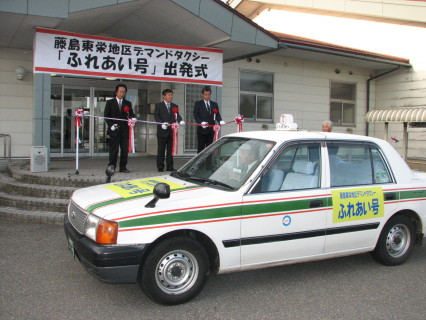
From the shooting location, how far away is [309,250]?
4.25 metres

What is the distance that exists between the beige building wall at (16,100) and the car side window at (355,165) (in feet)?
29.3

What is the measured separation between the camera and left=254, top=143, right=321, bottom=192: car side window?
13.6 ft

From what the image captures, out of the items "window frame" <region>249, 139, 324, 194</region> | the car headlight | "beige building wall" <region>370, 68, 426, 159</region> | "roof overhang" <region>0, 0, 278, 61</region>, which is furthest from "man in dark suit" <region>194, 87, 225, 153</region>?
"beige building wall" <region>370, 68, 426, 159</region>

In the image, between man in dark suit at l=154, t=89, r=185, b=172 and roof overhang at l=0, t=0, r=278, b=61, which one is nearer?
roof overhang at l=0, t=0, r=278, b=61

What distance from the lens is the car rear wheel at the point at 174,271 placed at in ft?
11.8

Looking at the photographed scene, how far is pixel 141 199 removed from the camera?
3842 millimetres

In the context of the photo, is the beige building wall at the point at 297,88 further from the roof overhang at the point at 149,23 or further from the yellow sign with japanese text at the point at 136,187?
the yellow sign with japanese text at the point at 136,187

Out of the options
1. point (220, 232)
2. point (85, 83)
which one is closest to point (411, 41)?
point (85, 83)

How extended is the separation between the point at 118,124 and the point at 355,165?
16.4 ft

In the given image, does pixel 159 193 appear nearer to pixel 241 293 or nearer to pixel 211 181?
pixel 211 181

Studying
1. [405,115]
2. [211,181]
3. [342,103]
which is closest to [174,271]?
[211,181]

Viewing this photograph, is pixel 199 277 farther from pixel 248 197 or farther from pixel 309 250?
pixel 309 250

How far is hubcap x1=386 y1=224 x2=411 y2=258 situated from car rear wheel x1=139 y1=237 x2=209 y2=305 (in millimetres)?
2426

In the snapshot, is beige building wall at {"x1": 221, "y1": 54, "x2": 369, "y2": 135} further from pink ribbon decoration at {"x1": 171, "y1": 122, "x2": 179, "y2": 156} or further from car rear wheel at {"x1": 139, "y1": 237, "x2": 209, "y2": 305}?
car rear wheel at {"x1": 139, "y1": 237, "x2": 209, "y2": 305}
